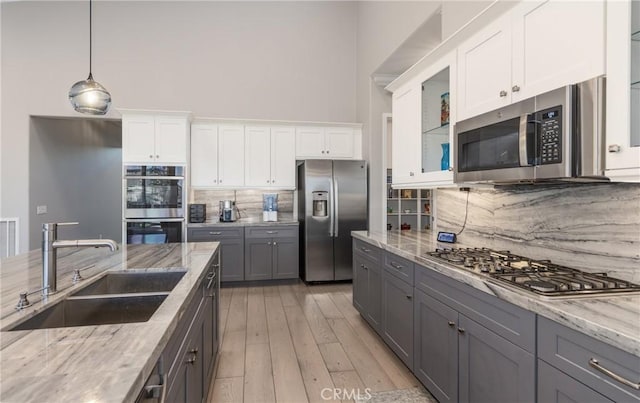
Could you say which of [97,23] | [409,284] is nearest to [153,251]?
[409,284]

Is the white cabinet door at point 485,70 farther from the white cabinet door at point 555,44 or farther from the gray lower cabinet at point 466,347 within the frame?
the gray lower cabinet at point 466,347

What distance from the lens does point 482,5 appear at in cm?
244

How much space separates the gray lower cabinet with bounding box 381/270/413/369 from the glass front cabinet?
83 centimetres

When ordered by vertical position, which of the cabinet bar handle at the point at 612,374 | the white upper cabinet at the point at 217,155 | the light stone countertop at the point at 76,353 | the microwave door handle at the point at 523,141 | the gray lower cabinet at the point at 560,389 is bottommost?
the gray lower cabinet at the point at 560,389

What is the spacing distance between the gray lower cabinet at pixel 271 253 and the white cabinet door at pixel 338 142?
1.38 metres

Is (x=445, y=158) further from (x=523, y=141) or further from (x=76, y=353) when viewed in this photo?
(x=76, y=353)

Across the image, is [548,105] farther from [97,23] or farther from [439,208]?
[97,23]

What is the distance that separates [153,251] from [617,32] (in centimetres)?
275

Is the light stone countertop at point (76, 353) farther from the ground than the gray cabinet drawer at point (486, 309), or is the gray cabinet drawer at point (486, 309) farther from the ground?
the light stone countertop at point (76, 353)

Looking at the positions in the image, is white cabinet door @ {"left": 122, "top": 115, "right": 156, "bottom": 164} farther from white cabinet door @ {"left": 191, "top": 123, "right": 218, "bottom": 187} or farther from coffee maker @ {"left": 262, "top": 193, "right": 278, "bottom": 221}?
coffee maker @ {"left": 262, "top": 193, "right": 278, "bottom": 221}

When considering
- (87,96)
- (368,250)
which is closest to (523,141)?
(368,250)

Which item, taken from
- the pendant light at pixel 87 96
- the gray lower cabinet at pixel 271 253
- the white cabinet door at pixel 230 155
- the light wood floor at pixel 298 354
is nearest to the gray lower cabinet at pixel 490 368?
the light wood floor at pixel 298 354

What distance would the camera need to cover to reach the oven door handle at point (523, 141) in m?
1.64

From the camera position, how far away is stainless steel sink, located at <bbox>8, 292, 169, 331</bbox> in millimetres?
1433
